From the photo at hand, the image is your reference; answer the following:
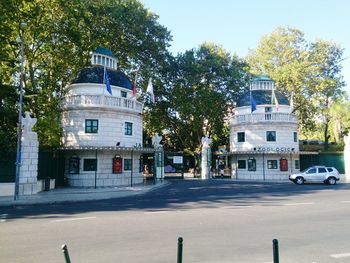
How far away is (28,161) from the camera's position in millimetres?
23547

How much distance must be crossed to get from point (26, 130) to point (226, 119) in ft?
105

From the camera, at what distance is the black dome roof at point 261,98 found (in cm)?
4588

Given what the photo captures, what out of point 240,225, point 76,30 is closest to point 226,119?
point 76,30

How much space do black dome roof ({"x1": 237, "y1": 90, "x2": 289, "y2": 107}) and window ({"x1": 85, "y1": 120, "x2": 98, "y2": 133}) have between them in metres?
22.1

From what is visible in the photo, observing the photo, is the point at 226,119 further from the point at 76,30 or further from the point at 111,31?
the point at 76,30

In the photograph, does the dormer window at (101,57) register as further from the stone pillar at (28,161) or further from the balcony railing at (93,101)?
the stone pillar at (28,161)

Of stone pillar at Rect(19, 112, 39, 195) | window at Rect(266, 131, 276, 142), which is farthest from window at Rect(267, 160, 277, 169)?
stone pillar at Rect(19, 112, 39, 195)

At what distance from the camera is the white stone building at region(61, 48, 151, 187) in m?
31.5

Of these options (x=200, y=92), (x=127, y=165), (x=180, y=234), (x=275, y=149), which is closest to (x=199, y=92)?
(x=200, y=92)

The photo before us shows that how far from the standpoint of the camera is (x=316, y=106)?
178 feet

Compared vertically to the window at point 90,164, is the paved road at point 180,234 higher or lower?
lower

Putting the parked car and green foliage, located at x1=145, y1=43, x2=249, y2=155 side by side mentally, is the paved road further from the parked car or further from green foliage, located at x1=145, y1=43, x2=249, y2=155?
green foliage, located at x1=145, y1=43, x2=249, y2=155

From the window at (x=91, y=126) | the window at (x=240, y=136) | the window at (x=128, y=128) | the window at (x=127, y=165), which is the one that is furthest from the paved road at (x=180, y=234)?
the window at (x=240, y=136)

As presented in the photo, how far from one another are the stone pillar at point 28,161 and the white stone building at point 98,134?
590 centimetres
